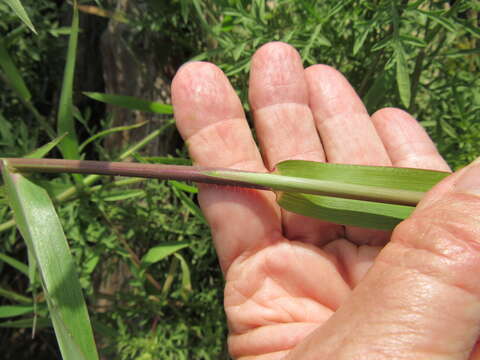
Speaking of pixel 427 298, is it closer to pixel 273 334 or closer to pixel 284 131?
pixel 273 334

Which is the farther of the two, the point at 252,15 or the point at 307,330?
the point at 252,15

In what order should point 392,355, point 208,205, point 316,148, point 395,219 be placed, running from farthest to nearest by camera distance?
point 316,148 → point 208,205 → point 395,219 → point 392,355

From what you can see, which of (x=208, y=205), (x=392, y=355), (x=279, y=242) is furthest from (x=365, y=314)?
(x=208, y=205)

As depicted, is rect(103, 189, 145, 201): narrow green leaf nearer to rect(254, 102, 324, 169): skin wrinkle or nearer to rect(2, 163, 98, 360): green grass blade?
rect(2, 163, 98, 360): green grass blade

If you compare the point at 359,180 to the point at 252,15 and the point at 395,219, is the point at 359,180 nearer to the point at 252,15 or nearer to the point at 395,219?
the point at 395,219

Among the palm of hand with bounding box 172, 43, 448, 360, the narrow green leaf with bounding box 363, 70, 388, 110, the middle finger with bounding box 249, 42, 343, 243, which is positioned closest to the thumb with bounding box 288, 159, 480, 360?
the palm of hand with bounding box 172, 43, 448, 360

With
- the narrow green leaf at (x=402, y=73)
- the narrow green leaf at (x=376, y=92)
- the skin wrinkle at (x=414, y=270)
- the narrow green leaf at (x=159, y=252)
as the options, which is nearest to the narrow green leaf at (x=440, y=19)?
the narrow green leaf at (x=402, y=73)

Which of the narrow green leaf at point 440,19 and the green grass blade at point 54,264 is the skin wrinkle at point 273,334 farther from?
the narrow green leaf at point 440,19
